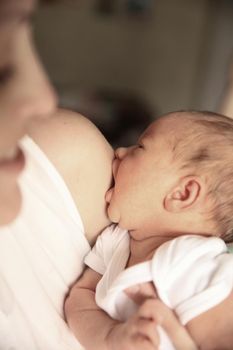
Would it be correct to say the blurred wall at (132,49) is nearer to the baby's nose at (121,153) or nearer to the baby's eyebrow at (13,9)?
the baby's nose at (121,153)

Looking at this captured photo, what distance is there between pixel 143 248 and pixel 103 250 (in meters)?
0.06

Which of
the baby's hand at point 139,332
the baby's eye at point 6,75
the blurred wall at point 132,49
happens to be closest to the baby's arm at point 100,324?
the baby's hand at point 139,332

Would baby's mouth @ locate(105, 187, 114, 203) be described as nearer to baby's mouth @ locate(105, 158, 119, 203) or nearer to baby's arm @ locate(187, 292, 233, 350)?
baby's mouth @ locate(105, 158, 119, 203)

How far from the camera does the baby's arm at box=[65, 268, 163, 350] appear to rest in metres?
0.68

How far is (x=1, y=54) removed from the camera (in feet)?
1.68

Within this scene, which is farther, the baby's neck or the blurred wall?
the blurred wall

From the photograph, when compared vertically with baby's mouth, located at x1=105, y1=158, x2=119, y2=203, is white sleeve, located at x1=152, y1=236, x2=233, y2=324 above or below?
below

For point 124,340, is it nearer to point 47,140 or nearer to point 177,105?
point 47,140

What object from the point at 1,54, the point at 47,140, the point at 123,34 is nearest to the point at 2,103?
the point at 1,54

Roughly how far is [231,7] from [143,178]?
3.31m

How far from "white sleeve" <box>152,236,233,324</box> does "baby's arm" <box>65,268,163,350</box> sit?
0.14 ft

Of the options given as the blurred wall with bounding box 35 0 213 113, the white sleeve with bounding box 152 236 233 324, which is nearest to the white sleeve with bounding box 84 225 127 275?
the white sleeve with bounding box 152 236 233 324

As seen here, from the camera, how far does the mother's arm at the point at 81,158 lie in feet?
2.64

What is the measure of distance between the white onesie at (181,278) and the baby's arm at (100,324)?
0.02 m
